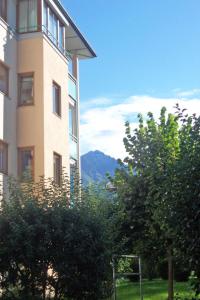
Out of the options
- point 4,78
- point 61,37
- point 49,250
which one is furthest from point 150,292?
point 49,250

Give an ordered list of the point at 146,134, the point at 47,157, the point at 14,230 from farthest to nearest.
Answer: the point at 47,157 → the point at 146,134 → the point at 14,230

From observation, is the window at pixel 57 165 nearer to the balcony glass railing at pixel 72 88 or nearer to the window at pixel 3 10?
the balcony glass railing at pixel 72 88

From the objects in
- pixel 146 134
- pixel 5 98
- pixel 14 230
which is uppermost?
pixel 5 98

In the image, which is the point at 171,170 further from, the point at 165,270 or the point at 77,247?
the point at 165,270

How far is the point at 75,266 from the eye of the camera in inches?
553

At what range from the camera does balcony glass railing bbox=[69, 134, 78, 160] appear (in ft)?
94.0

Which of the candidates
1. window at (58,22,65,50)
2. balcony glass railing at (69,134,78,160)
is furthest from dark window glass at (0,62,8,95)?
balcony glass railing at (69,134,78,160)

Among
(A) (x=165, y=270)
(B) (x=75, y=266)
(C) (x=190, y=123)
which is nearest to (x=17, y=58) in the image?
(B) (x=75, y=266)

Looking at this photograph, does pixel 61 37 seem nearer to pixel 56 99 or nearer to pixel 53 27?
pixel 53 27

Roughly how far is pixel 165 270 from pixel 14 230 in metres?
23.7

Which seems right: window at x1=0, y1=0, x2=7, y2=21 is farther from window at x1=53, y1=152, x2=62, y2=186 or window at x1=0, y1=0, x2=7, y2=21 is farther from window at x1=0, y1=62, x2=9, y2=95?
window at x1=53, y1=152, x2=62, y2=186

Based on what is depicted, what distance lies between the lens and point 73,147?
29141 mm

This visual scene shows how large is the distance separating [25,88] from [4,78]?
1.20m

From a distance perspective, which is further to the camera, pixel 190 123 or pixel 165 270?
pixel 165 270
